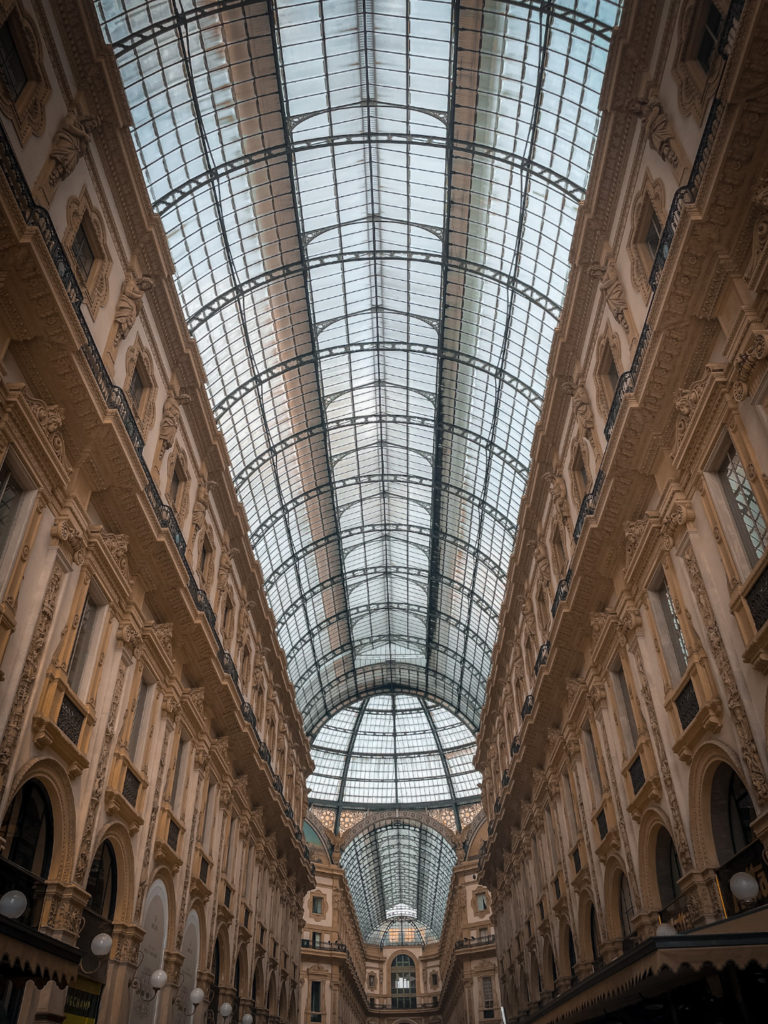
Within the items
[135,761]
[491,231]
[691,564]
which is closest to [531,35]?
[491,231]

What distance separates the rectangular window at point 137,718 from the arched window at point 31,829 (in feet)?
12.9

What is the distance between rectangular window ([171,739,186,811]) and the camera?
22.2 metres

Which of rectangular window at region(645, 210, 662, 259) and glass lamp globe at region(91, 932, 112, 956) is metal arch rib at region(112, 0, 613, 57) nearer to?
rectangular window at region(645, 210, 662, 259)

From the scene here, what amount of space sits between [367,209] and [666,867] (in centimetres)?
2476

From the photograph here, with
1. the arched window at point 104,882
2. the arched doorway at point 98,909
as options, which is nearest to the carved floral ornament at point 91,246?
the arched window at point 104,882

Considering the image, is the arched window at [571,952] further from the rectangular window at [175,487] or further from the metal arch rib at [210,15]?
the metal arch rib at [210,15]

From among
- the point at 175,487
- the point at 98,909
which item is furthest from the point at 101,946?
the point at 175,487

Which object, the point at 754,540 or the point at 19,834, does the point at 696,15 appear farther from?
the point at 19,834

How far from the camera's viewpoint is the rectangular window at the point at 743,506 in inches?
522

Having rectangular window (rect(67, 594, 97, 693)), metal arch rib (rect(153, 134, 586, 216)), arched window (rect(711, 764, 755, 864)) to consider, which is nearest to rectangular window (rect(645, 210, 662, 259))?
metal arch rib (rect(153, 134, 586, 216))

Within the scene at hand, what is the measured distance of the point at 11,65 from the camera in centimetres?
1420

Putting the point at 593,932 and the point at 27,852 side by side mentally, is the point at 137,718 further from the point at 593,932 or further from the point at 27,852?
the point at 593,932

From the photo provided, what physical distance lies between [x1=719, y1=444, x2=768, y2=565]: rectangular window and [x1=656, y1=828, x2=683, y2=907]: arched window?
7.57m

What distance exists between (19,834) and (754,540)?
14.0 m
